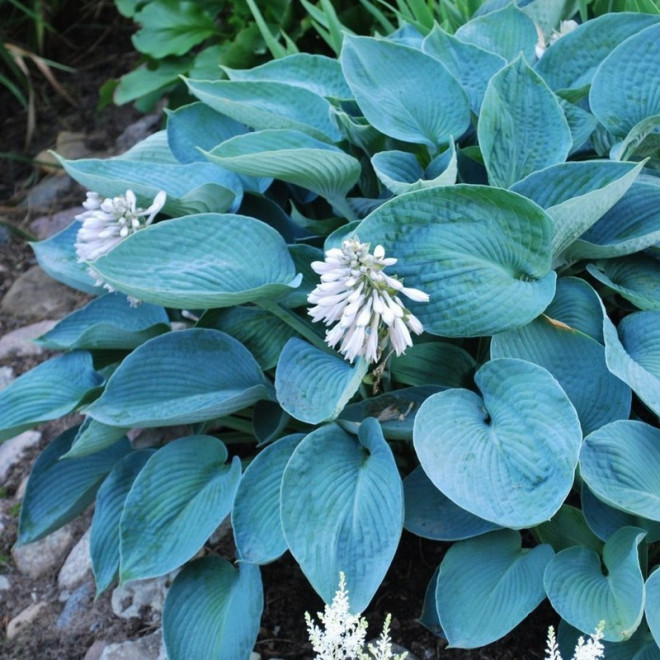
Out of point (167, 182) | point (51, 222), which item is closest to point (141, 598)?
point (167, 182)

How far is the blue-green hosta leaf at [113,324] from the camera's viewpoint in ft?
5.87

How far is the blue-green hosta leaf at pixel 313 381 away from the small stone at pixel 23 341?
128 centimetres

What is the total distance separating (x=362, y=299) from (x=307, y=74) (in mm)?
878

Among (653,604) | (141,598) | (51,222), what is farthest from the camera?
(51,222)

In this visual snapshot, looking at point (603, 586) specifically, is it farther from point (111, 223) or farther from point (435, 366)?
point (111, 223)

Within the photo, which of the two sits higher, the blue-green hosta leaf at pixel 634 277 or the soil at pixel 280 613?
the blue-green hosta leaf at pixel 634 277

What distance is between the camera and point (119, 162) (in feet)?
5.79

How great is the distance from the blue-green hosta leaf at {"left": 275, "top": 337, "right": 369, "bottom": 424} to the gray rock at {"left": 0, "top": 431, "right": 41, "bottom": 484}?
3.46 ft

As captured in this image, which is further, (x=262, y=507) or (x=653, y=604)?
(x=262, y=507)

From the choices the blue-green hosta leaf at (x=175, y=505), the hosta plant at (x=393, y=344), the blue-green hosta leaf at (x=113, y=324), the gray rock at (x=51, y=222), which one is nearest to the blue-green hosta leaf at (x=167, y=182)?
the hosta plant at (x=393, y=344)

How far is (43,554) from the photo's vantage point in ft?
6.67

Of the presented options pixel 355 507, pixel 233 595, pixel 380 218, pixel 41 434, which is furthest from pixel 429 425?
pixel 41 434

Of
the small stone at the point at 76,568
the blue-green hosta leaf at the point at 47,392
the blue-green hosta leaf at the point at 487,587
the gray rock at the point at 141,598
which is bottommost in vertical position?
the small stone at the point at 76,568

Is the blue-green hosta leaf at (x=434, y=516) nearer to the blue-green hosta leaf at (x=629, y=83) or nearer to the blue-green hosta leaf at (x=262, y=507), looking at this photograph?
the blue-green hosta leaf at (x=262, y=507)
